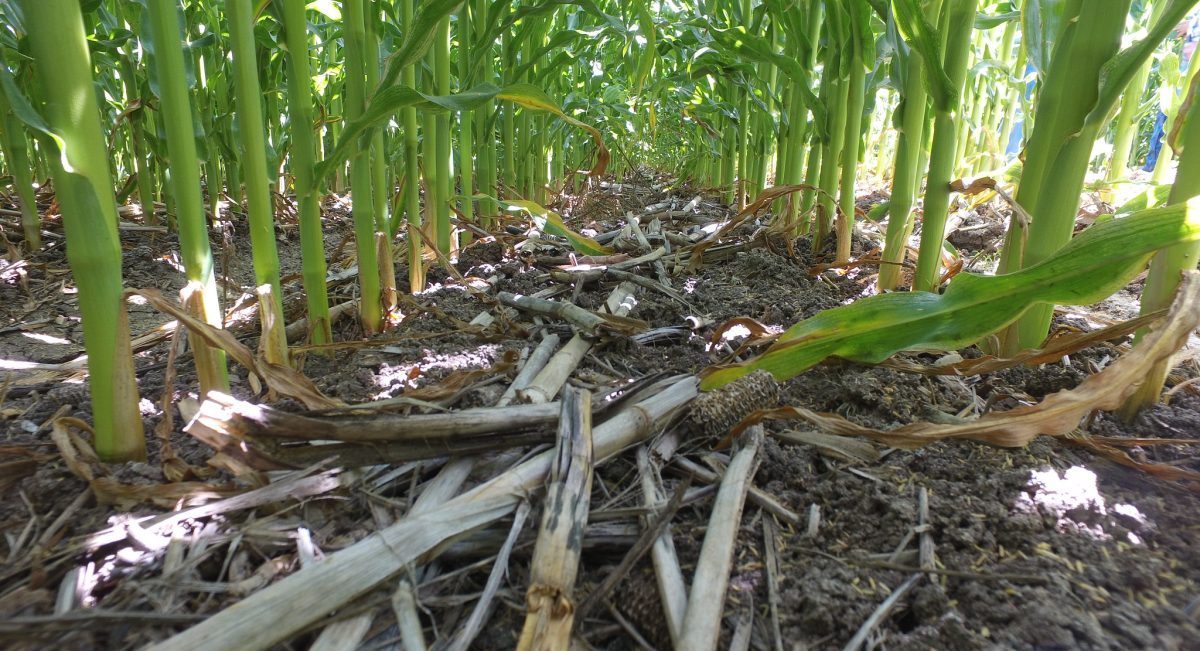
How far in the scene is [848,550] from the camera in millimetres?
668

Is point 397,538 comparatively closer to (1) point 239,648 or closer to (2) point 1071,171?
(1) point 239,648

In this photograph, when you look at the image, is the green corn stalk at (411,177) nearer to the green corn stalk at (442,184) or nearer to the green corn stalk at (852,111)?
the green corn stalk at (442,184)

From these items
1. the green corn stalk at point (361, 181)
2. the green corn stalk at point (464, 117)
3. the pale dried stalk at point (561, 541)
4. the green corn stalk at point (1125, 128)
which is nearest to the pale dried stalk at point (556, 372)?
the pale dried stalk at point (561, 541)

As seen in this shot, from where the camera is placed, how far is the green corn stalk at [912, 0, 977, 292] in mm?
1209

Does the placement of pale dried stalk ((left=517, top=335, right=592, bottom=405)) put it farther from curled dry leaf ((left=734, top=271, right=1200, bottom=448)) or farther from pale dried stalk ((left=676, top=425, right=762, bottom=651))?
Result: curled dry leaf ((left=734, top=271, right=1200, bottom=448))

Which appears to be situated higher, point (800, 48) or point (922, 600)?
point (800, 48)

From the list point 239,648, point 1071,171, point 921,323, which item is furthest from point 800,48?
point 239,648

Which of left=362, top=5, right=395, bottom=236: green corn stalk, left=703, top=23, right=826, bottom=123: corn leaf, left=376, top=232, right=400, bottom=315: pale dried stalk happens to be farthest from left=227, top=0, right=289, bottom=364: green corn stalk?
left=703, top=23, right=826, bottom=123: corn leaf

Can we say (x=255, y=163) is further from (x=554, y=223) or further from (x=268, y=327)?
(x=554, y=223)

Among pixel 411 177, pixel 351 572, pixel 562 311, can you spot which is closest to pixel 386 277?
pixel 411 177

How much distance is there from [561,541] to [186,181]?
73cm

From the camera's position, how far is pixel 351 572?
0.58 m

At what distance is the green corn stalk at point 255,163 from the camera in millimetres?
997

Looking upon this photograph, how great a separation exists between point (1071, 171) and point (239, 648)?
117 centimetres
